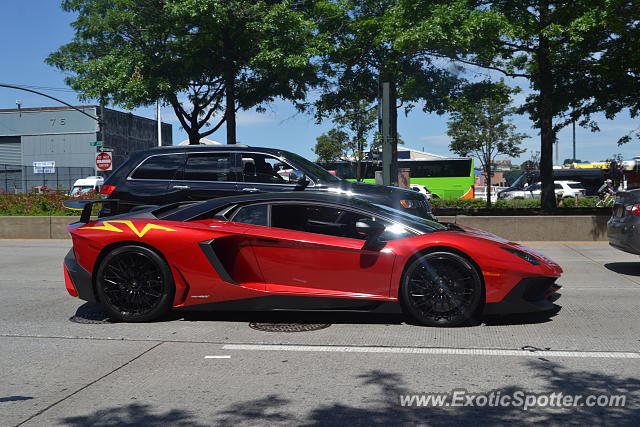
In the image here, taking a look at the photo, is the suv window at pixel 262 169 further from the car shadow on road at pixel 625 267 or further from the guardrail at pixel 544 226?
the guardrail at pixel 544 226

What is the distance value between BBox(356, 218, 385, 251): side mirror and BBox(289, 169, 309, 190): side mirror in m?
4.02

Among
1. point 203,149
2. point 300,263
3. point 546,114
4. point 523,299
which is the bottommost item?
point 523,299

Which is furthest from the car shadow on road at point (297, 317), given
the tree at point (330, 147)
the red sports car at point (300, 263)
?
the tree at point (330, 147)

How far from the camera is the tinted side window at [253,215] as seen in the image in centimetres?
622

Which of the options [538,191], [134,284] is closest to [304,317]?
[134,284]

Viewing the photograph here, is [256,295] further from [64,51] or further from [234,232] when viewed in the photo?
[64,51]

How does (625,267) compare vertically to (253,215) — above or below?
below

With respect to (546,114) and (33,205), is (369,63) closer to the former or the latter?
(546,114)

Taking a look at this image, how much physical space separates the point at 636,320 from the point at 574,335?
3.46 ft

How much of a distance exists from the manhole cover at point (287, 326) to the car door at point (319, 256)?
14.0 inches

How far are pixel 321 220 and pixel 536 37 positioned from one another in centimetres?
1417

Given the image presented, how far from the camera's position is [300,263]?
19.6 feet

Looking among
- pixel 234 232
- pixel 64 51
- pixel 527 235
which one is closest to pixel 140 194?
pixel 234 232

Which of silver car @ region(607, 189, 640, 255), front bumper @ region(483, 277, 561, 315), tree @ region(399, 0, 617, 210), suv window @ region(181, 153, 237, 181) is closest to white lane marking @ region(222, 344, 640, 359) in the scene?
front bumper @ region(483, 277, 561, 315)
